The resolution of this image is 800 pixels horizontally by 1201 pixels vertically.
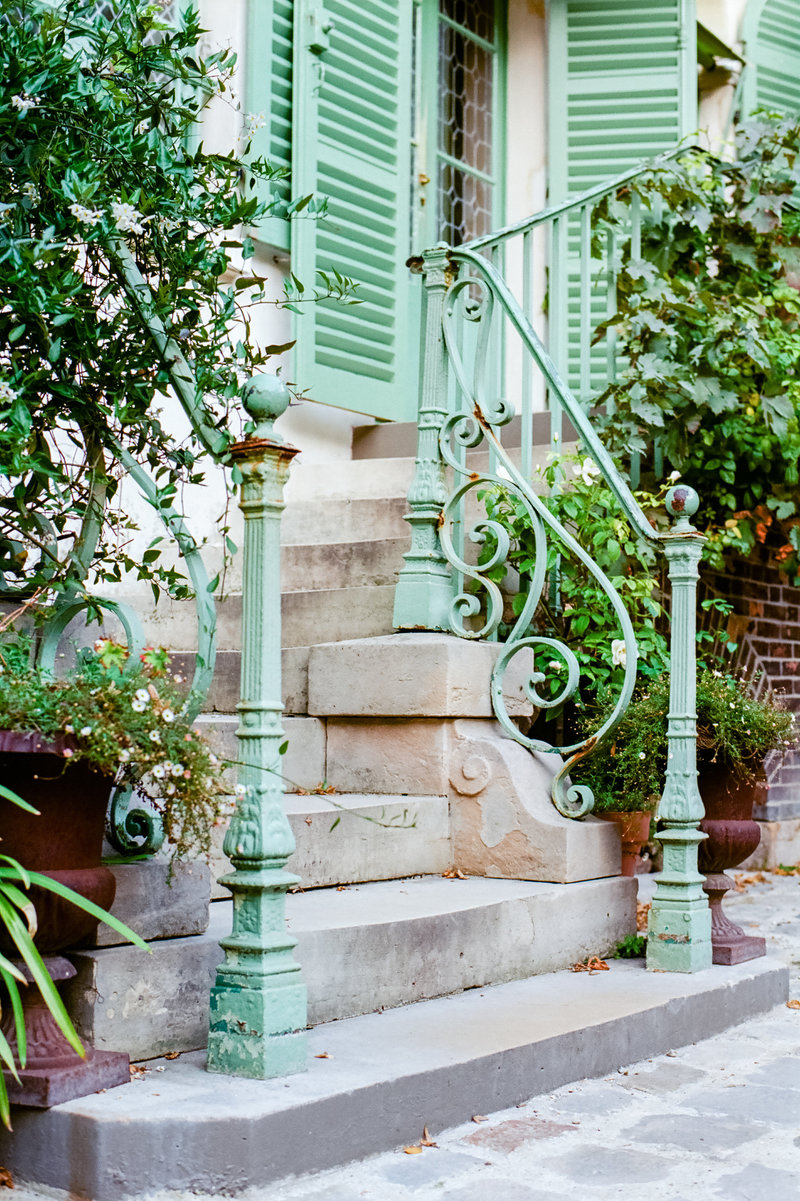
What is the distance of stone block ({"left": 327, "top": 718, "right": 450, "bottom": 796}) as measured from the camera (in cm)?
399

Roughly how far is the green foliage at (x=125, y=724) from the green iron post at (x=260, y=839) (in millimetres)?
97

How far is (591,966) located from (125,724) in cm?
193

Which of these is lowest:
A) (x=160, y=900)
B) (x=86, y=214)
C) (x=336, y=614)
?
(x=160, y=900)

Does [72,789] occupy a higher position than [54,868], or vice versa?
[72,789]

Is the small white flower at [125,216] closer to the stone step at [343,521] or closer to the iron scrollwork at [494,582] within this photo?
the iron scrollwork at [494,582]

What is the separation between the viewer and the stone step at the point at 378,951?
2.62m

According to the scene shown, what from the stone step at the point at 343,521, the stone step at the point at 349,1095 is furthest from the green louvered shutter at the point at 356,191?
the stone step at the point at 349,1095

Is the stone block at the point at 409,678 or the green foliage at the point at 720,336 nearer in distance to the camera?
the stone block at the point at 409,678

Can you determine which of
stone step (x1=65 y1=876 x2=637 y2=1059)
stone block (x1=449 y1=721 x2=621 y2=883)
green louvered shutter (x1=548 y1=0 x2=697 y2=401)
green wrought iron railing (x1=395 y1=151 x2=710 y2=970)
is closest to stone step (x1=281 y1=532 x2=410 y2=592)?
green wrought iron railing (x1=395 y1=151 x2=710 y2=970)

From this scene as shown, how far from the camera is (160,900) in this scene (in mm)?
2734

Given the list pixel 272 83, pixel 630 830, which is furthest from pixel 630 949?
pixel 272 83

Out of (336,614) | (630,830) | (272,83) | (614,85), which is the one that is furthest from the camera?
(614,85)

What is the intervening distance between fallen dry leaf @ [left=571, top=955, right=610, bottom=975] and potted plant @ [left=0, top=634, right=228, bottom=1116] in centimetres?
160

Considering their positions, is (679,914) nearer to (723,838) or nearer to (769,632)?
(723,838)
